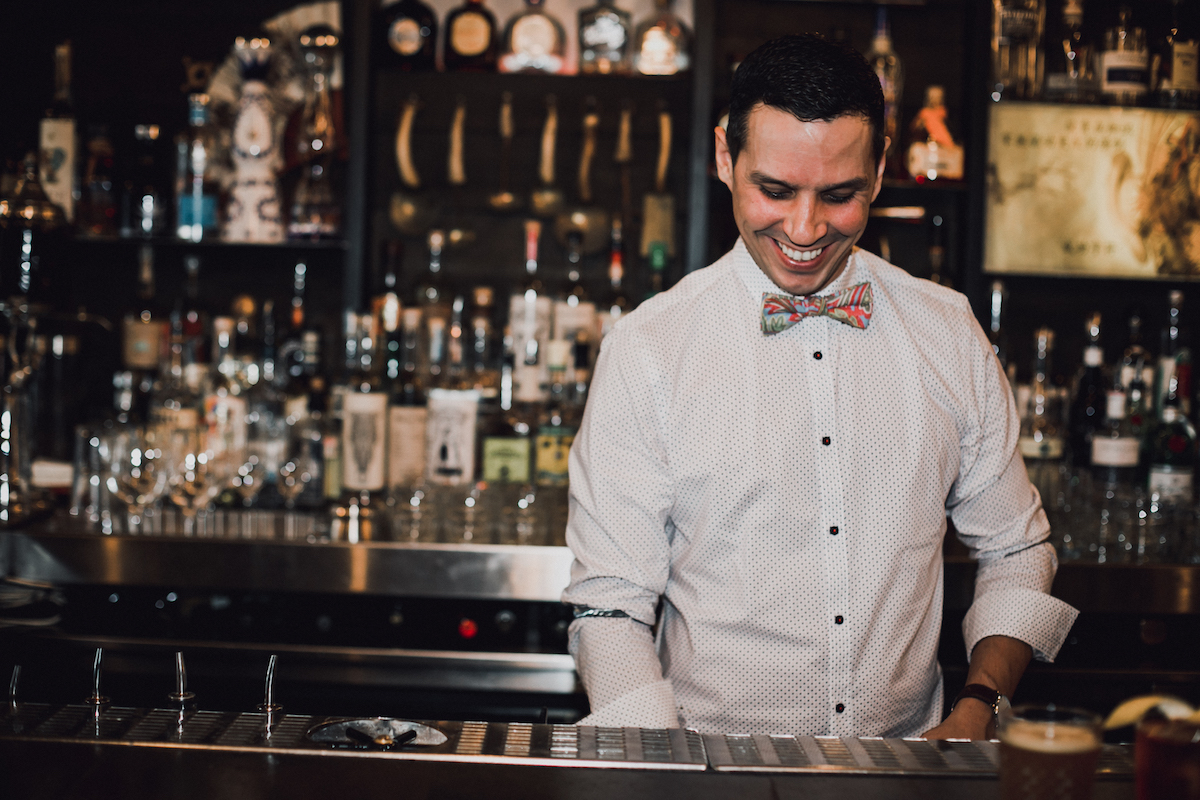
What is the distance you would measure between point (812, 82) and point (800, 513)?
1.77 ft

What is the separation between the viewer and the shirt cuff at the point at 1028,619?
1.34 meters

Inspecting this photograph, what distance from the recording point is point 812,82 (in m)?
1.19

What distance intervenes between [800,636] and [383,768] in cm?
65

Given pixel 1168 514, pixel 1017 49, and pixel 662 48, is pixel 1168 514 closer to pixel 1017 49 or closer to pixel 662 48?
pixel 1017 49

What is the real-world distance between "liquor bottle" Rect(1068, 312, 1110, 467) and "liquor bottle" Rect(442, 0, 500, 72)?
5.44ft

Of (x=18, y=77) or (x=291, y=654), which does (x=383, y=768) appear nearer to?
(x=291, y=654)

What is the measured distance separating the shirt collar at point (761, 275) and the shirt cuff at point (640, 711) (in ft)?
1.89

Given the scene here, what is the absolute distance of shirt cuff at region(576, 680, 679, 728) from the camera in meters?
1.14

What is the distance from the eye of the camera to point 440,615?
215 centimetres

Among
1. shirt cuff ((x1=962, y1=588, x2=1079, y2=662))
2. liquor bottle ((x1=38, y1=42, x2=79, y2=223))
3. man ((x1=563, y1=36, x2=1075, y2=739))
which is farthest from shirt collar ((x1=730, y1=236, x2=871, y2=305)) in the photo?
liquor bottle ((x1=38, y1=42, x2=79, y2=223))

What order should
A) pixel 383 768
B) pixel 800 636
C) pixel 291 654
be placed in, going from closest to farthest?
pixel 383 768 < pixel 800 636 < pixel 291 654

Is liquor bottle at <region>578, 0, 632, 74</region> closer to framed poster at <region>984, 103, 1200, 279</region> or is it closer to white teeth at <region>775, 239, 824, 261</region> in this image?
framed poster at <region>984, 103, 1200, 279</region>

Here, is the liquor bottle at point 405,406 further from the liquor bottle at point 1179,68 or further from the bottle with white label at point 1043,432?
the liquor bottle at point 1179,68

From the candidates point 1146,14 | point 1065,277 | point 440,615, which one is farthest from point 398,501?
point 1146,14
